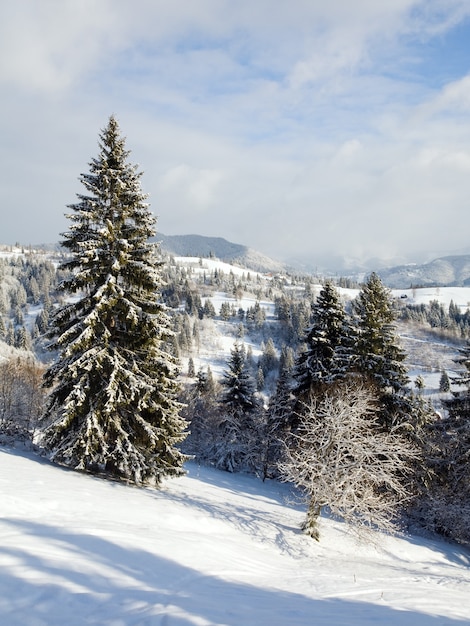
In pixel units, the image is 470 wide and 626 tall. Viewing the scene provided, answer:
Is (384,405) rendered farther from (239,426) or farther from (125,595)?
(125,595)

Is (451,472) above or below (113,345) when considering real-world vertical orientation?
below

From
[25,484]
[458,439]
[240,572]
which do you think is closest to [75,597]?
[240,572]

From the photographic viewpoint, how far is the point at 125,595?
673 centimetres

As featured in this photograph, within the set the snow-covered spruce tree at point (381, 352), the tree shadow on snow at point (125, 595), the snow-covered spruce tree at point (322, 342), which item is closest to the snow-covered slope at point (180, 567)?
the tree shadow on snow at point (125, 595)

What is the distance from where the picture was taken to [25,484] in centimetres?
1171

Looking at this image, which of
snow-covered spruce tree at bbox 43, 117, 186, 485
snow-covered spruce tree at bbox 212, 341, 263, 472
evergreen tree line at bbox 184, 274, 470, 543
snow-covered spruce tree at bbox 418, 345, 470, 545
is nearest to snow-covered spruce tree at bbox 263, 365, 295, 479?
snow-covered spruce tree at bbox 212, 341, 263, 472

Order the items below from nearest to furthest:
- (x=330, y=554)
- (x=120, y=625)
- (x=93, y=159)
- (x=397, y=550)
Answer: (x=120, y=625), (x=330, y=554), (x=93, y=159), (x=397, y=550)

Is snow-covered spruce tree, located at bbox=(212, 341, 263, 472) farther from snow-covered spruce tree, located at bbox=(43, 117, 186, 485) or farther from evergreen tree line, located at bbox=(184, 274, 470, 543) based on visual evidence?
snow-covered spruce tree, located at bbox=(43, 117, 186, 485)

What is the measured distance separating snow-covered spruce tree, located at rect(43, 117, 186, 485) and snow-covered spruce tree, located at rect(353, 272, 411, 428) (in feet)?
42.1

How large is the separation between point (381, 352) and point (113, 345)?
1643cm

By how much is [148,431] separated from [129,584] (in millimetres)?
7769

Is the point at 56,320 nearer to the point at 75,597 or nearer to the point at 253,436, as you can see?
the point at 75,597

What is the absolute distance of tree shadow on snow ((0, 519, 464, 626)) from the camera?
5836mm

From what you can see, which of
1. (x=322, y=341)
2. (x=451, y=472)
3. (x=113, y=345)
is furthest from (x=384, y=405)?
(x=113, y=345)
